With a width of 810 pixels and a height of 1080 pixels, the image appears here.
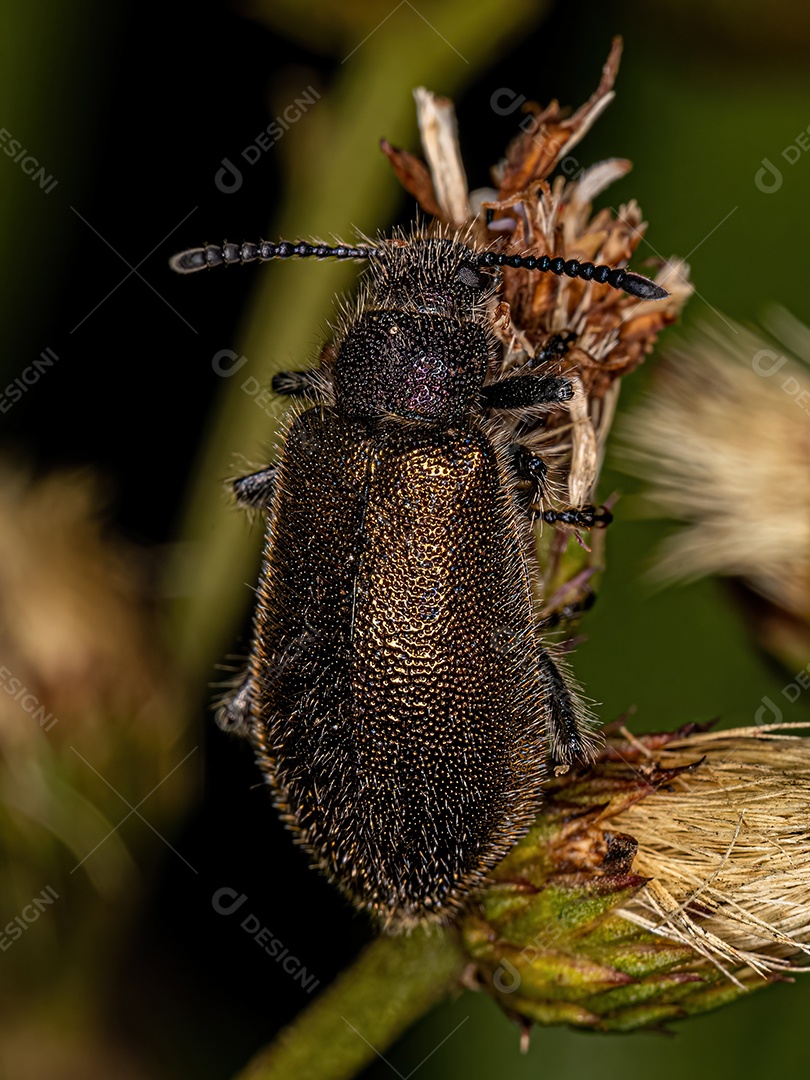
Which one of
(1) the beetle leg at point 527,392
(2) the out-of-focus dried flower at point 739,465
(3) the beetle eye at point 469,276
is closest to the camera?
(1) the beetle leg at point 527,392

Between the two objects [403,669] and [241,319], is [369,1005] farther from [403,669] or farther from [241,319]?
[241,319]

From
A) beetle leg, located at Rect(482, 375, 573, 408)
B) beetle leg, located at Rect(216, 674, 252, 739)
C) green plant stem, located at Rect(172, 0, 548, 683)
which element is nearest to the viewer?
beetle leg, located at Rect(482, 375, 573, 408)

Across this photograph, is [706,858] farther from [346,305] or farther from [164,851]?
[164,851]

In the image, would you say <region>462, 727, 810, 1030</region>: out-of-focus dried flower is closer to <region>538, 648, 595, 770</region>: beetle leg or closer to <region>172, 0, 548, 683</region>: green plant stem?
<region>538, 648, 595, 770</region>: beetle leg

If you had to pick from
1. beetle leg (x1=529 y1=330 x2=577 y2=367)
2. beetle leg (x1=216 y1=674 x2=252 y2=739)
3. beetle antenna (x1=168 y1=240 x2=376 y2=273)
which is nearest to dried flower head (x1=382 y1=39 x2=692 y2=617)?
beetle leg (x1=529 y1=330 x2=577 y2=367)

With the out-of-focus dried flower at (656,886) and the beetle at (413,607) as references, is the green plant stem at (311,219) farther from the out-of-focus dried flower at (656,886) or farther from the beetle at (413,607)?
the out-of-focus dried flower at (656,886)

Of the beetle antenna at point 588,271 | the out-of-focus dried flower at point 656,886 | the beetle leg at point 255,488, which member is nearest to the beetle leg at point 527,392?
the beetle antenna at point 588,271

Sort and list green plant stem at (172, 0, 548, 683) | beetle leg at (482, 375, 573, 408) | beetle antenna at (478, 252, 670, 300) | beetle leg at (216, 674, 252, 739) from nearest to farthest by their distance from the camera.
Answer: beetle antenna at (478, 252, 670, 300), beetle leg at (482, 375, 573, 408), beetle leg at (216, 674, 252, 739), green plant stem at (172, 0, 548, 683)
